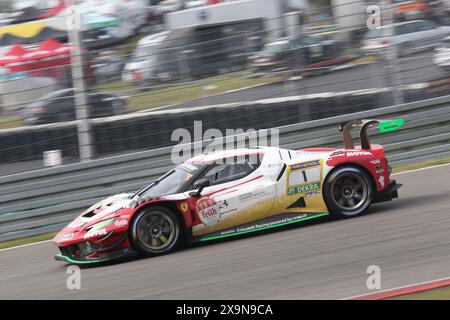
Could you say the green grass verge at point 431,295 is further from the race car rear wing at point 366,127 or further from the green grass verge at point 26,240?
the green grass verge at point 26,240

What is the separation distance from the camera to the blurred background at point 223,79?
37.2ft

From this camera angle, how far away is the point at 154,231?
797 centimetres

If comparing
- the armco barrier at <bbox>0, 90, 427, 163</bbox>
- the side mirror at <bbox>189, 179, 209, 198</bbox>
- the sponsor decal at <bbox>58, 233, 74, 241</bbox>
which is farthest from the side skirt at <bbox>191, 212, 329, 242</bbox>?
the armco barrier at <bbox>0, 90, 427, 163</bbox>

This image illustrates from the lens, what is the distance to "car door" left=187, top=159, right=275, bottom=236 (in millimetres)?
8109

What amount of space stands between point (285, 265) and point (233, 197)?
1.59m

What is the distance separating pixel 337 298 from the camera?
18.2ft

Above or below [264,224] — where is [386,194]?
above

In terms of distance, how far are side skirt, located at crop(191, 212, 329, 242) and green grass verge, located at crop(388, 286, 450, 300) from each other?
2.99 metres

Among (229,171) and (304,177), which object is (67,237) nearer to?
(229,171)

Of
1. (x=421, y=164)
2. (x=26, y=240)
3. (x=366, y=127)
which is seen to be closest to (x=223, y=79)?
(x=366, y=127)

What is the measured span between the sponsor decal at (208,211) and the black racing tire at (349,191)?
1.32 m
